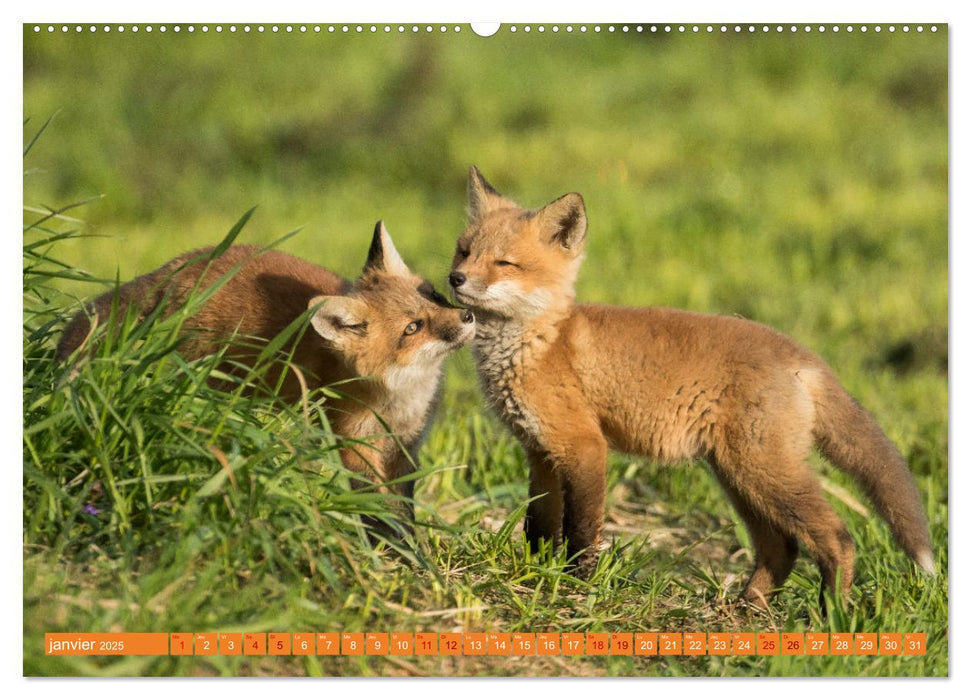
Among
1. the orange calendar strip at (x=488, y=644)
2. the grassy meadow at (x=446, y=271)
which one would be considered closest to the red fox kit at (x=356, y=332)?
the grassy meadow at (x=446, y=271)

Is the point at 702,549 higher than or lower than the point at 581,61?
lower

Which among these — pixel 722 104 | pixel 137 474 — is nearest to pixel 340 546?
pixel 137 474

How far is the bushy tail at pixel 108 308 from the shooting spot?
504 cm

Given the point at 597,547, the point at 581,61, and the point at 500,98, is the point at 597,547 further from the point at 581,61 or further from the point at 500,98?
the point at 500,98

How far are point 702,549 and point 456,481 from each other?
1.45 meters

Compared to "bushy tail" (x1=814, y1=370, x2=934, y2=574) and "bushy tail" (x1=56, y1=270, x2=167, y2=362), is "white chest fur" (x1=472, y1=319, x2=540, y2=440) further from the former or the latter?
"bushy tail" (x1=56, y1=270, x2=167, y2=362)

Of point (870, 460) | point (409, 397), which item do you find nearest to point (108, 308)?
point (409, 397)

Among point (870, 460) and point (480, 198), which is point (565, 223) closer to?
point (480, 198)

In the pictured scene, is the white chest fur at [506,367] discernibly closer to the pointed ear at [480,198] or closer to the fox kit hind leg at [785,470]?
the pointed ear at [480,198]

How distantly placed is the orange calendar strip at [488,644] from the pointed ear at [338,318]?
142cm

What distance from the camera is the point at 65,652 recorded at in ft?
12.3

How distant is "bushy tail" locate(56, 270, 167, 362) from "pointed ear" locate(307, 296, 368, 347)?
79cm

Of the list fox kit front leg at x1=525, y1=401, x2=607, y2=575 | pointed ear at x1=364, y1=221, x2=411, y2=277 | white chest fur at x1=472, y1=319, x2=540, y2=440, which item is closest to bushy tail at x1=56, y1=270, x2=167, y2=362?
pointed ear at x1=364, y1=221, x2=411, y2=277

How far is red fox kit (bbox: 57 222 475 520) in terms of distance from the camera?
4.96 meters
